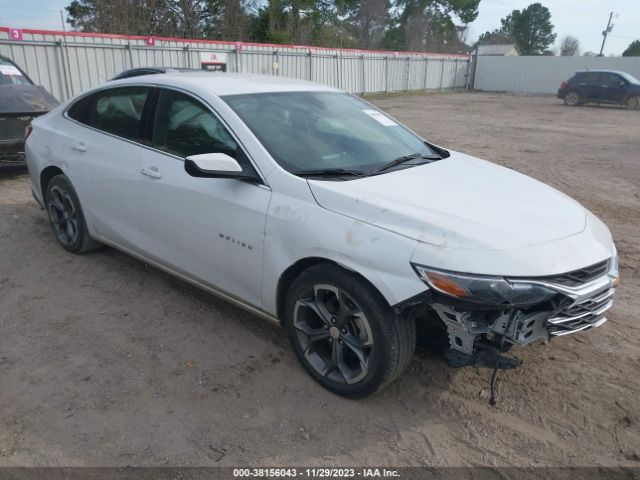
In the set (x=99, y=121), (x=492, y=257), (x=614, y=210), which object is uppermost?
(x=99, y=121)

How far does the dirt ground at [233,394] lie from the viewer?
2.57 metres

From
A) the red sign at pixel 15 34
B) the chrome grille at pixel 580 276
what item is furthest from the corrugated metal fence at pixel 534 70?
the chrome grille at pixel 580 276

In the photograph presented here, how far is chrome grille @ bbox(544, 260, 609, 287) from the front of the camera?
2455 millimetres

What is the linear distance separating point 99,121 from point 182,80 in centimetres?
103

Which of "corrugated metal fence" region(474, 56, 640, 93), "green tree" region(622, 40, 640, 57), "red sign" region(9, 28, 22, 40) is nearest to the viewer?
"red sign" region(9, 28, 22, 40)

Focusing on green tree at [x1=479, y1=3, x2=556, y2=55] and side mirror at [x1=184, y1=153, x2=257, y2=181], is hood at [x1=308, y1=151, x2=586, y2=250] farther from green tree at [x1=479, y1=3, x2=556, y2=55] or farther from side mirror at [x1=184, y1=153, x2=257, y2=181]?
green tree at [x1=479, y1=3, x2=556, y2=55]

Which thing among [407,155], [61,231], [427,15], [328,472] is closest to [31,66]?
[61,231]

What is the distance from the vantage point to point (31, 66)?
14102mm

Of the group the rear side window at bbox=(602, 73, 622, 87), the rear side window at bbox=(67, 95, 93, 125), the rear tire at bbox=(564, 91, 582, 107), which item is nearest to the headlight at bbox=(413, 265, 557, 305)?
the rear side window at bbox=(67, 95, 93, 125)

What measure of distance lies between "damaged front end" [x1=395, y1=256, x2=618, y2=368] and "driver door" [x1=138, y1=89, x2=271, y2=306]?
3.53ft

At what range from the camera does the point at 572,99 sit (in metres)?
24.5

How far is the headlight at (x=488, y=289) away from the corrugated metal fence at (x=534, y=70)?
34.4 m

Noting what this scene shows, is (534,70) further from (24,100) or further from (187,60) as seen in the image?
(24,100)

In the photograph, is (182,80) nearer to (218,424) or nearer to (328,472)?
(218,424)
